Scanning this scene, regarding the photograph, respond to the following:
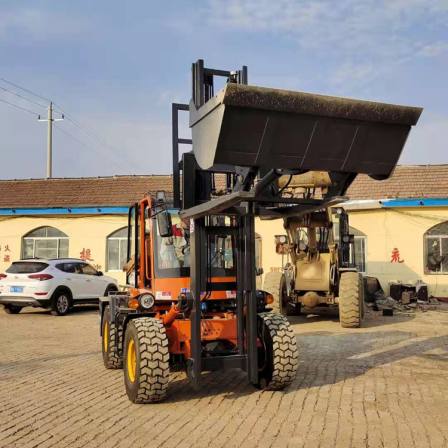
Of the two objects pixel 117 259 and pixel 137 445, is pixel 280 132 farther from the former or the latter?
pixel 117 259

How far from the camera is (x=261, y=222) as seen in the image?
22.6 meters

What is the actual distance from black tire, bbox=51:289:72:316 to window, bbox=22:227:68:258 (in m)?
7.60

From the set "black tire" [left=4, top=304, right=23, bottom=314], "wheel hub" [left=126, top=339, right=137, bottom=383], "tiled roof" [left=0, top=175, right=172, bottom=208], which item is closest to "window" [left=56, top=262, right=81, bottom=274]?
"black tire" [left=4, top=304, right=23, bottom=314]

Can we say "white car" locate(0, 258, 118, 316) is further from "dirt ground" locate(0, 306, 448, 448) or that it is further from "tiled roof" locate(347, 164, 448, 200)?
"tiled roof" locate(347, 164, 448, 200)

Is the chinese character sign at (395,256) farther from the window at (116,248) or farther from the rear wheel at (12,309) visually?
the rear wheel at (12,309)

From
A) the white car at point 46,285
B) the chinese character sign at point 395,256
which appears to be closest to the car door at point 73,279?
the white car at point 46,285

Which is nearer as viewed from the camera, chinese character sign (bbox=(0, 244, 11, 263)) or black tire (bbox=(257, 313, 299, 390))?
black tire (bbox=(257, 313, 299, 390))

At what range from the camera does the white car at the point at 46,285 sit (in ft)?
52.3

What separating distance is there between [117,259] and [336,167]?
18.8m

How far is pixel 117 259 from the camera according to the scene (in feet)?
77.1

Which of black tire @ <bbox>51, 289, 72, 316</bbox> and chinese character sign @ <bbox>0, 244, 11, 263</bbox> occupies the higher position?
chinese character sign @ <bbox>0, 244, 11, 263</bbox>

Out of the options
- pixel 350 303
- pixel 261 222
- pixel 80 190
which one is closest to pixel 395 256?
pixel 261 222

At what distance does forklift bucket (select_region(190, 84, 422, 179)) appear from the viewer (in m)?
5.19

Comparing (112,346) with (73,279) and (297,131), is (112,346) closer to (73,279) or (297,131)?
(297,131)
